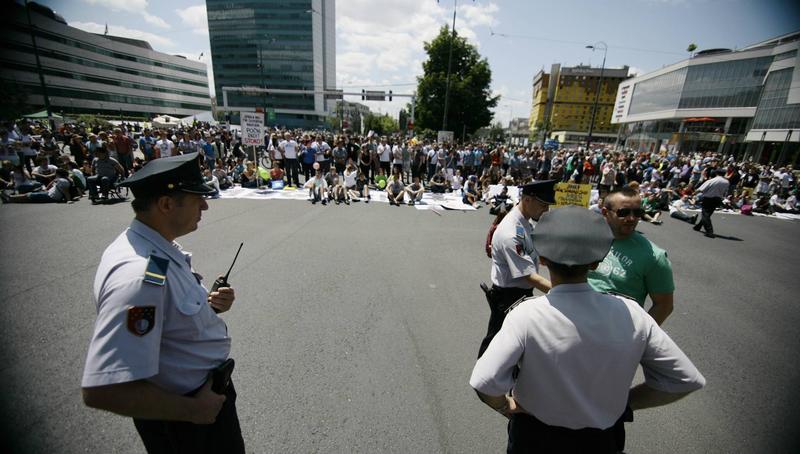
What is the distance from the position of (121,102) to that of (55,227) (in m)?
86.0

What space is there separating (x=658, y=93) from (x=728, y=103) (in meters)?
14.7

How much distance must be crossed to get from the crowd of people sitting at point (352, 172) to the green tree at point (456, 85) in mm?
17717

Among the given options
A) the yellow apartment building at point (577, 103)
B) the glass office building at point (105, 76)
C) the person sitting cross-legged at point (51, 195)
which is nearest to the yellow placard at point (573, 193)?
the person sitting cross-legged at point (51, 195)

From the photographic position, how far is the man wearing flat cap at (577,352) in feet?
3.85

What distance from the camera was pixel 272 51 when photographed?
8906cm

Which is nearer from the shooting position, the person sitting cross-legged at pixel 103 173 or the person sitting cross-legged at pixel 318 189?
the person sitting cross-legged at pixel 103 173

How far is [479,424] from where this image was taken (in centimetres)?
269

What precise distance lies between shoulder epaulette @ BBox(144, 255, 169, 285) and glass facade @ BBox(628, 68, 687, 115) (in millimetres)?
72962

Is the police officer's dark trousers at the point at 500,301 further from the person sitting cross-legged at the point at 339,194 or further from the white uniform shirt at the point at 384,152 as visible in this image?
the white uniform shirt at the point at 384,152

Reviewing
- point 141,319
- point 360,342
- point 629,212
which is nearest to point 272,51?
point 360,342

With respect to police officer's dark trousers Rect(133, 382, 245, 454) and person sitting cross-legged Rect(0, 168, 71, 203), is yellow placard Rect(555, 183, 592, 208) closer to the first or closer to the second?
police officer's dark trousers Rect(133, 382, 245, 454)

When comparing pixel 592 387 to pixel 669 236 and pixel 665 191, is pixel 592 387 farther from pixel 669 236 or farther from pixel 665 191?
pixel 665 191

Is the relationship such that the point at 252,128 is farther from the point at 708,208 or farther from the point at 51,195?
the point at 708,208

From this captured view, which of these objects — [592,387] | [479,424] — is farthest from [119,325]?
[479,424]
